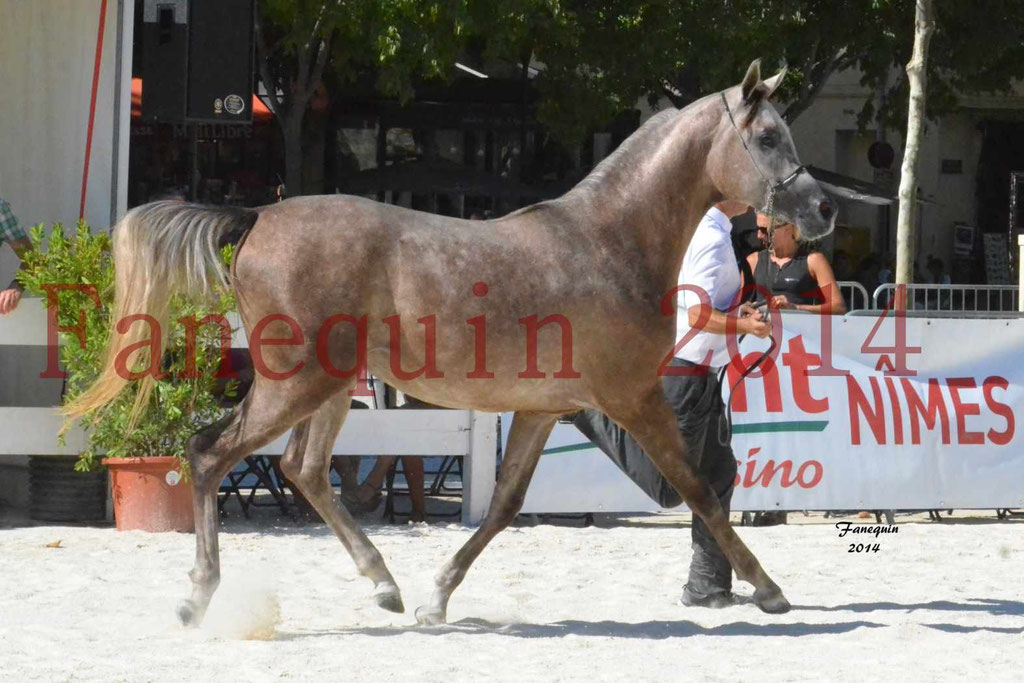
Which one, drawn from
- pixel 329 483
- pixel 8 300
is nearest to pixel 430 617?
pixel 329 483

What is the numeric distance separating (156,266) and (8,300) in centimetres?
267

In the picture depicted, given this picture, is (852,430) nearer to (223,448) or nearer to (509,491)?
(509,491)

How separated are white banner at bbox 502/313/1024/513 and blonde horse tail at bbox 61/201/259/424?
3.46m

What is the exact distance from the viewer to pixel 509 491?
5914 millimetres

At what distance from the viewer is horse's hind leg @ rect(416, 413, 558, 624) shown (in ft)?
19.1

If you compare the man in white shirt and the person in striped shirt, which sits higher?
the person in striped shirt

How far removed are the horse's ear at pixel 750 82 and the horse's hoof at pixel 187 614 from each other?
2898 millimetres

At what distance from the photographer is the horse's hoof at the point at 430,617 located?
5691mm

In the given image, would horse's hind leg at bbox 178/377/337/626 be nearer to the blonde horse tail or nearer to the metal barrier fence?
the blonde horse tail

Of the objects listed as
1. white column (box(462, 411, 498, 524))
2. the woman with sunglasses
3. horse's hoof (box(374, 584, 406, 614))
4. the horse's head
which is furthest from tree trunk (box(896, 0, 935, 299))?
horse's hoof (box(374, 584, 406, 614))

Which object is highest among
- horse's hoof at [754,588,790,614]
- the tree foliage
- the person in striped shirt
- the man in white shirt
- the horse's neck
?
the tree foliage

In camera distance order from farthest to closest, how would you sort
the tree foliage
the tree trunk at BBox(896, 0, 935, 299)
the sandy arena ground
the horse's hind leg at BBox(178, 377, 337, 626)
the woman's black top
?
the tree foliage
the tree trunk at BBox(896, 0, 935, 299)
the woman's black top
the horse's hind leg at BBox(178, 377, 337, 626)
the sandy arena ground

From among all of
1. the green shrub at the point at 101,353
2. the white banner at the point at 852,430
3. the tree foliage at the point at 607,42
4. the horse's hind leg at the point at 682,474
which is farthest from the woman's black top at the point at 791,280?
the tree foliage at the point at 607,42

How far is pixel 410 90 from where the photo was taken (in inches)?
627
